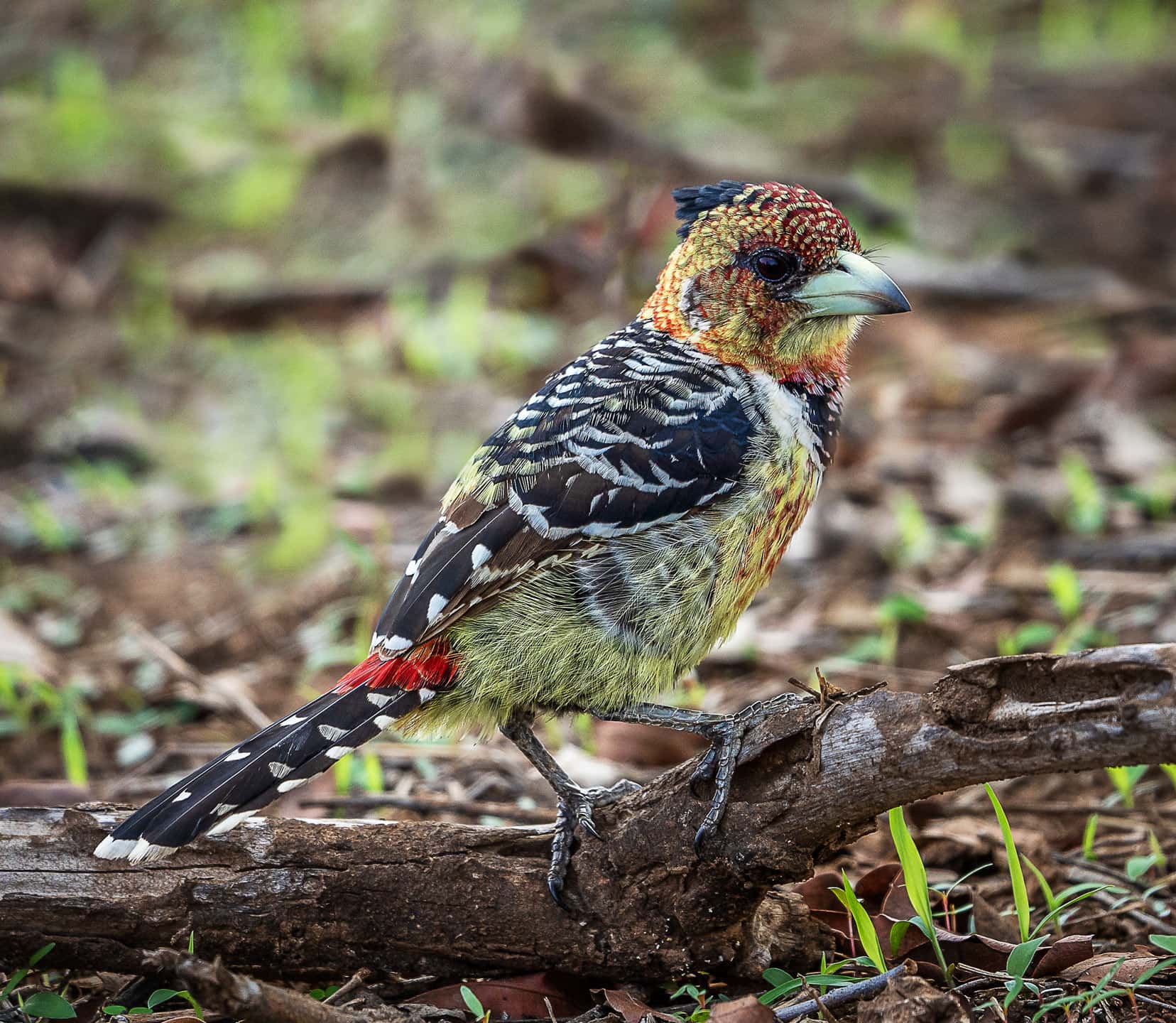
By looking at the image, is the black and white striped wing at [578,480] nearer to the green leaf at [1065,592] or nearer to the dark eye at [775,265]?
the dark eye at [775,265]

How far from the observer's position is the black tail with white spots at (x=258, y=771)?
2.61m

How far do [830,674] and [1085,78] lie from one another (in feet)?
23.2

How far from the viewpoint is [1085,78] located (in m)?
9.78

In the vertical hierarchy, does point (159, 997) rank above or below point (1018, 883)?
below

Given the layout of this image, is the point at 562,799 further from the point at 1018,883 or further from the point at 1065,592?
the point at 1065,592

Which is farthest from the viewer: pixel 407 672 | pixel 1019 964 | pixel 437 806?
pixel 437 806

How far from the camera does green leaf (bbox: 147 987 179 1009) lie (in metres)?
2.66

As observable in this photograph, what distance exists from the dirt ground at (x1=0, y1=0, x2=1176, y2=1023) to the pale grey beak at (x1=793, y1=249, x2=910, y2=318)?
1.29 meters

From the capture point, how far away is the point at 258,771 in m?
2.71

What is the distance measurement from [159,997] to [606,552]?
4.27 ft

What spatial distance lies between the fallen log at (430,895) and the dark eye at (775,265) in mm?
1284

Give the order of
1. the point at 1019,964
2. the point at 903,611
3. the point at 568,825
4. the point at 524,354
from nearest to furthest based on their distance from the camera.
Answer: the point at 1019,964 → the point at 568,825 → the point at 903,611 → the point at 524,354

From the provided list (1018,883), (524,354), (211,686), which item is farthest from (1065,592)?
(524,354)

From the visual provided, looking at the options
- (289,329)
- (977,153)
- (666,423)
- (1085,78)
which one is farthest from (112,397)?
(1085,78)
